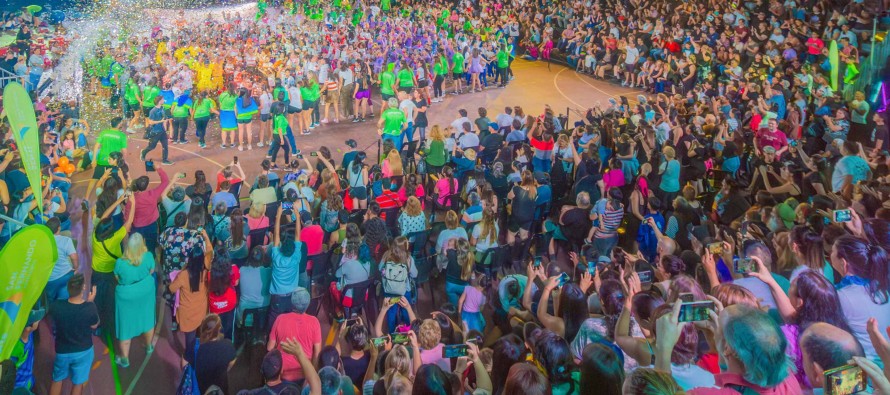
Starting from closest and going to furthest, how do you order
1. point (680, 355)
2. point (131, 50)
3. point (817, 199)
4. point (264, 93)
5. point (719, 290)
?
point (680, 355), point (719, 290), point (817, 199), point (264, 93), point (131, 50)

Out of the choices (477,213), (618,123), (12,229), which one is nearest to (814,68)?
(618,123)

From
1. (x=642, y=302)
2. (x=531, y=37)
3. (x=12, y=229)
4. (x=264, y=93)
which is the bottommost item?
(x=531, y=37)

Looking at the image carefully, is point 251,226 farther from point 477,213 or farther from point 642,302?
point 642,302

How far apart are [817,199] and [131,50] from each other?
65.7ft

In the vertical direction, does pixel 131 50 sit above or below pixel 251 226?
below

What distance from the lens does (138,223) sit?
25.8 ft

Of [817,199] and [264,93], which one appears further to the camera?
[264,93]

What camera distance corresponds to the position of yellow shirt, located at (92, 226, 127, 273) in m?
6.55

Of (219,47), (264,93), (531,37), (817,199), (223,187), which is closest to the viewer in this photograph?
(817,199)

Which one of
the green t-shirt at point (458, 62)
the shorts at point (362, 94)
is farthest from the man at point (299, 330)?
the green t-shirt at point (458, 62)

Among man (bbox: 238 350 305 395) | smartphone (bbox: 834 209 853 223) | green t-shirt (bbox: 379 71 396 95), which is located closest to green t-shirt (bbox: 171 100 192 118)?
green t-shirt (bbox: 379 71 396 95)

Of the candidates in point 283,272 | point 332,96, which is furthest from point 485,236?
point 332,96

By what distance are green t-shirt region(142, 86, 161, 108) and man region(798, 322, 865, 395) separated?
1346 cm

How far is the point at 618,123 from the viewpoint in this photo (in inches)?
481
